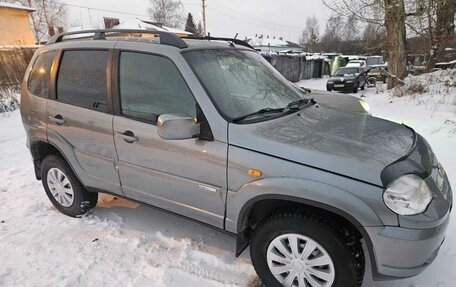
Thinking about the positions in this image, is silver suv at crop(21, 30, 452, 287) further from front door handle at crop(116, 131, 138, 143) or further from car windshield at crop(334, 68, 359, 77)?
car windshield at crop(334, 68, 359, 77)

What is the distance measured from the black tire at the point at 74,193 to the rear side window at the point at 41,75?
0.76m

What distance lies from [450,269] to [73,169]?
3.73 m

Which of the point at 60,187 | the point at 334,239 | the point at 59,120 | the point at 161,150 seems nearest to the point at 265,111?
the point at 161,150

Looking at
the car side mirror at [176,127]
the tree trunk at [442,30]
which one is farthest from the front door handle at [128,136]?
the tree trunk at [442,30]

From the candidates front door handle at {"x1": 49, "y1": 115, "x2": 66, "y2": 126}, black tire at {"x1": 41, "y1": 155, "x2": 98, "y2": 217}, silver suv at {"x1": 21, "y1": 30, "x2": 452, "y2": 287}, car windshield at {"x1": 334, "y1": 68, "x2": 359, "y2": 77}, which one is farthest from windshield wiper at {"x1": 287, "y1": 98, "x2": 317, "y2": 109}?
car windshield at {"x1": 334, "y1": 68, "x2": 359, "y2": 77}

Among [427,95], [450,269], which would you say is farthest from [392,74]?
[450,269]

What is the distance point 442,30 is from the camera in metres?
12.9

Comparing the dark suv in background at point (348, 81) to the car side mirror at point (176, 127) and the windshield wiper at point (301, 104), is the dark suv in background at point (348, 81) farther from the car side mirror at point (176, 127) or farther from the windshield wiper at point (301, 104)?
the car side mirror at point (176, 127)

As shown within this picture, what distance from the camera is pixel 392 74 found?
14133 millimetres

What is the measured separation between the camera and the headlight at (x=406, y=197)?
204 cm

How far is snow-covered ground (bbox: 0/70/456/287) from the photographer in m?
2.78

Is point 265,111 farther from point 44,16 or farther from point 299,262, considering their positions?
point 44,16

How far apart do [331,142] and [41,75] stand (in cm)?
326

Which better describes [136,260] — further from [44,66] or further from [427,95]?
[427,95]
